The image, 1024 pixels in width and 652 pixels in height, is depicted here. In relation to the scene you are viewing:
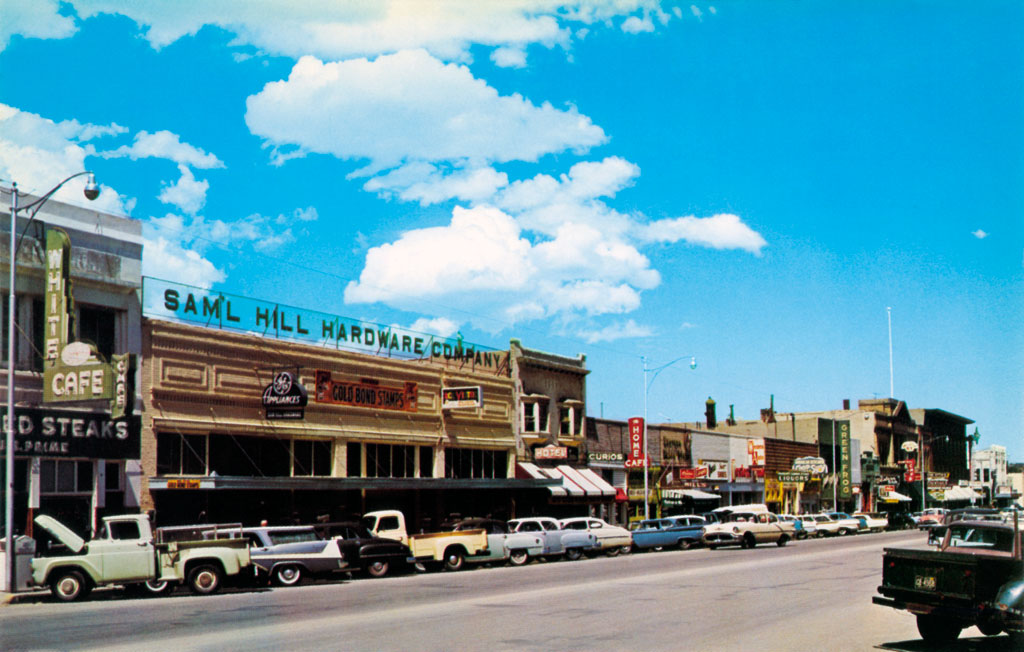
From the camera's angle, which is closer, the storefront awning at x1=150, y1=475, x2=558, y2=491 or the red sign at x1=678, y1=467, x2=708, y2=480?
the storefront awning at x1=150, y1=475, x2=558, y2=491

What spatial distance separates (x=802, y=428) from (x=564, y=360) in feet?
150

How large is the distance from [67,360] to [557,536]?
18.6 metres

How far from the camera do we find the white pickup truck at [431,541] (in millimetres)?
32031

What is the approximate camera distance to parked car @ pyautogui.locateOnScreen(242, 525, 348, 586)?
2684 cm

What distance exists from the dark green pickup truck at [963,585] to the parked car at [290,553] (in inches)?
616

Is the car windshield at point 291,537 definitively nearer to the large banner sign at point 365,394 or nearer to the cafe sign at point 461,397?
the large banner sign at point 365,394

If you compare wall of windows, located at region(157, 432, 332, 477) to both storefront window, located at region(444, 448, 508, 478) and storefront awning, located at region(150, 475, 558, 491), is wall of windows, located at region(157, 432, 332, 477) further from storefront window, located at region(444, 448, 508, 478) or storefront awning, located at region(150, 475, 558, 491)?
storefront window, located at region(444, 448, 508, 478)

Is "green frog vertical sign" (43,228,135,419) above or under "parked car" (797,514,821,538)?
above

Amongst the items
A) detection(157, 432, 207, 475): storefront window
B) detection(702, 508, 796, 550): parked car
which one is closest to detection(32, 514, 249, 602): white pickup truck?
detection(157, 432, 207, 475): storefront window

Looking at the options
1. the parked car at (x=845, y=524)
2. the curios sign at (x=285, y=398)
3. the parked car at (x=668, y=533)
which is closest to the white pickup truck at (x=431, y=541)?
the curios sign at (x=285, y=398)

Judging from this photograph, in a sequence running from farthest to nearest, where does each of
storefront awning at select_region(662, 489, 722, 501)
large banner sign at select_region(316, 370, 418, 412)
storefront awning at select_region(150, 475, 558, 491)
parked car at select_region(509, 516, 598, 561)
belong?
storefront awning at select_region(662, 489, 722, 501)
large banner sign at select_region(316, 370, 418, 412)
parked car at select_region(509, 516, 598, 561)
storefront awning at select_region(150, 475, 558, 491)

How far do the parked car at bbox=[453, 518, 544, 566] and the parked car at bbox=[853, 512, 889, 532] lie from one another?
4008 centimetres

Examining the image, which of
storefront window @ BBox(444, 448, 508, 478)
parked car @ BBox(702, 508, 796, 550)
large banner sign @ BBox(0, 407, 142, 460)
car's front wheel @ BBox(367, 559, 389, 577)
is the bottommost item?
parked car @ BBox(702, 508, 796, 550)

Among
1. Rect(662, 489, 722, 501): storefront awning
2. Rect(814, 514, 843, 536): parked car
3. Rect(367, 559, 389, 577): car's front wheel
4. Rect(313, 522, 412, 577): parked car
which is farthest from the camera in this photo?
Rect(814, 514, 843, 536): parked car
